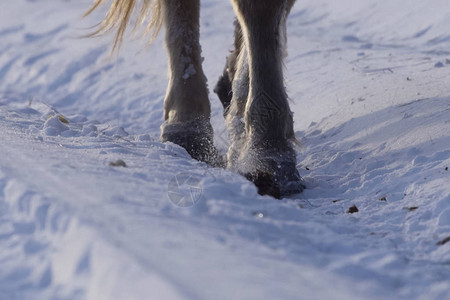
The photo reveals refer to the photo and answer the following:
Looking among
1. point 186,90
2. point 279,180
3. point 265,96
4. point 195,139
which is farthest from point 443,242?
point 186,90

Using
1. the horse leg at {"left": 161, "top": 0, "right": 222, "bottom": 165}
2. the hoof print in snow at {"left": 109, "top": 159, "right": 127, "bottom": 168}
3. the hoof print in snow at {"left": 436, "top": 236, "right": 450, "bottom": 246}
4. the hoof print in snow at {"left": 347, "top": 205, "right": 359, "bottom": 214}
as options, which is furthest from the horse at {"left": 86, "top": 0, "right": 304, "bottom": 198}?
the hoof print in snow at {"left": 436, "top": 236, "right": 450, "bottom": 246}

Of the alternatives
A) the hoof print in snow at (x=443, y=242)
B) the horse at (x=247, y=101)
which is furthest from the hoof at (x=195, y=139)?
the hoof print in snow at (x=443, y=242)

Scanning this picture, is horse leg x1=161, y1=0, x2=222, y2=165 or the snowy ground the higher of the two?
horse leg x1=161, y1=0, x2=222, y2=165

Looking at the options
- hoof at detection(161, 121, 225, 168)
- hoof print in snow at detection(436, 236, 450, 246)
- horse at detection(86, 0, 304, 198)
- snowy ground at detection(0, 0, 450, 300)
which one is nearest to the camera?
snowy ground at detection(0, 0, 450, 300)

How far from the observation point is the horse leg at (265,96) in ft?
Result: 8.75

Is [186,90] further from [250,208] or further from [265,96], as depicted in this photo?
[250,208]

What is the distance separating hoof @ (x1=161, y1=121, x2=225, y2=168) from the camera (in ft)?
9.93

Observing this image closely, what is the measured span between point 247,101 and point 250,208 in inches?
41.1

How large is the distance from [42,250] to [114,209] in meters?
0.22

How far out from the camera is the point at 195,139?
3057 mm

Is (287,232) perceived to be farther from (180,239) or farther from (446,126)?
(446,126)

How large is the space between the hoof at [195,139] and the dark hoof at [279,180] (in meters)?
0.44

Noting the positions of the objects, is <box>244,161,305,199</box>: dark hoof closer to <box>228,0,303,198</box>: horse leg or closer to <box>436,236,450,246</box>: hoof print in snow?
<box>228,0,303,198</box>: horse leg

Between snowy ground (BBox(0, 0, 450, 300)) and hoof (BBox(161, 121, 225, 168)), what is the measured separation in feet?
0.52
